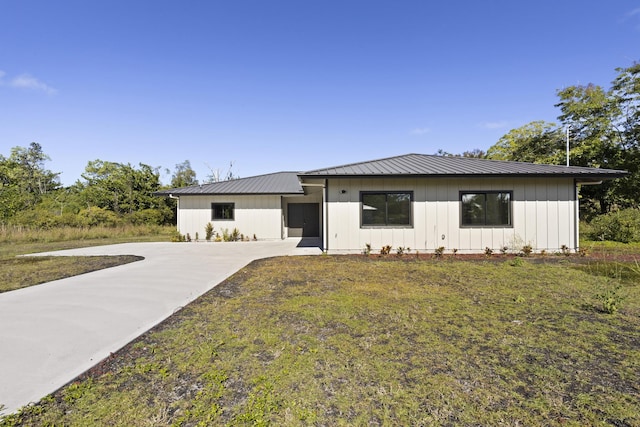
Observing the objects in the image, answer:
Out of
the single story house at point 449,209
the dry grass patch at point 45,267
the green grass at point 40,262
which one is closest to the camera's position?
the dry grass patch at point 45,267

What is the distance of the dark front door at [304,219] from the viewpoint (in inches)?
635

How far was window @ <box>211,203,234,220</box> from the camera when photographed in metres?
15.0

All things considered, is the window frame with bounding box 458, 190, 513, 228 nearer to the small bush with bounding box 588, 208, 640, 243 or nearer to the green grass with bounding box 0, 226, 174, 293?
the small bush with bounding box 588, 208, 640, 243

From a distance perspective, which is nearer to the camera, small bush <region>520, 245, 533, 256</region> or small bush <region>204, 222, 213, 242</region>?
small bush <region>520, 245, 533, 256</region>

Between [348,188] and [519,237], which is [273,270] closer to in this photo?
[348,188]

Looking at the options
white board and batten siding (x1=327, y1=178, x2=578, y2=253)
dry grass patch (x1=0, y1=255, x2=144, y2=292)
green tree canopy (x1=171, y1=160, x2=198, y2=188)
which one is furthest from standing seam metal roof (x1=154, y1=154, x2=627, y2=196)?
green tree canopy (x1=171, y1=160, x2=198, y2=188)

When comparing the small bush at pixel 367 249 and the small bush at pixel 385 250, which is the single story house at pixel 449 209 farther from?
the small bush at pixel 385 250

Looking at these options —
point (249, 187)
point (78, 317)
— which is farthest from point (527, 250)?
point (249, 187)

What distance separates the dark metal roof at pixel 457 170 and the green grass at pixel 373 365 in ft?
16.6

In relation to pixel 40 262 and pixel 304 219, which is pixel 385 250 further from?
pixel 40 262

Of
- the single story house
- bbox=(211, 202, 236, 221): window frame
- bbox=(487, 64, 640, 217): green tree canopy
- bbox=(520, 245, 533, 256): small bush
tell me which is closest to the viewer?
bbox=(520, 245, 533, 256): small bush

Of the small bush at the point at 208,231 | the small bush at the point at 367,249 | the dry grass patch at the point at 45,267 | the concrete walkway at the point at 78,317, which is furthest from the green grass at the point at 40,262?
the small bush at the point at 367,249

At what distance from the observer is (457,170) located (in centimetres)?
972

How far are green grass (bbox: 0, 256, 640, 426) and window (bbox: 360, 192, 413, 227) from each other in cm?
487
